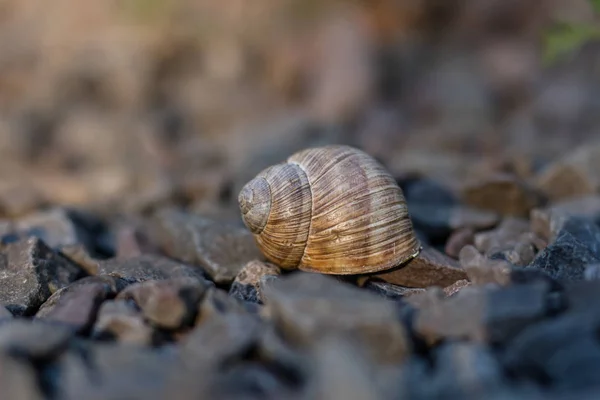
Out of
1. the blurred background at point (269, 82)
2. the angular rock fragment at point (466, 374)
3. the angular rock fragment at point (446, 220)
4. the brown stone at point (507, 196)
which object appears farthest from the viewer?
the blurred background at point (269, 82)

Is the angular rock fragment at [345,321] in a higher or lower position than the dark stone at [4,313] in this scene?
higher

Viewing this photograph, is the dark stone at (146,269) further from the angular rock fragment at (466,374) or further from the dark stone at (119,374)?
the angular rock fragment at (466,374)

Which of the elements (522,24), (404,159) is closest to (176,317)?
(404,159)

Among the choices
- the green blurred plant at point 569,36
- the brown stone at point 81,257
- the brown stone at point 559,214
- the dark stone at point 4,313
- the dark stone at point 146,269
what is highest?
the green blurred plant at point 569,36

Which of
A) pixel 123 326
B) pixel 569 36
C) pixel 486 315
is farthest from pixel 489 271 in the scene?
pixel 569 36

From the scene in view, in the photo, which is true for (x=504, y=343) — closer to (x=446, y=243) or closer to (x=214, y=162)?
(x=446, y=243)

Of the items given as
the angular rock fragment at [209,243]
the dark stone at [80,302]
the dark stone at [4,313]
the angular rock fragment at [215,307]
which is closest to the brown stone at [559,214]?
the angular rock fragment at [209,243]

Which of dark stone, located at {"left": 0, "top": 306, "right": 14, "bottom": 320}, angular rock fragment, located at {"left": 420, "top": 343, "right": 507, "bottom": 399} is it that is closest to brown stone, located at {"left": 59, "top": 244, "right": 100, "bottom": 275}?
dark stone, located at {"left": 0, "top": 306, "right": 14, "bottom": 320}

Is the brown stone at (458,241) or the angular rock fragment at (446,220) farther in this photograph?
the angular rock fragment at (446,220)
